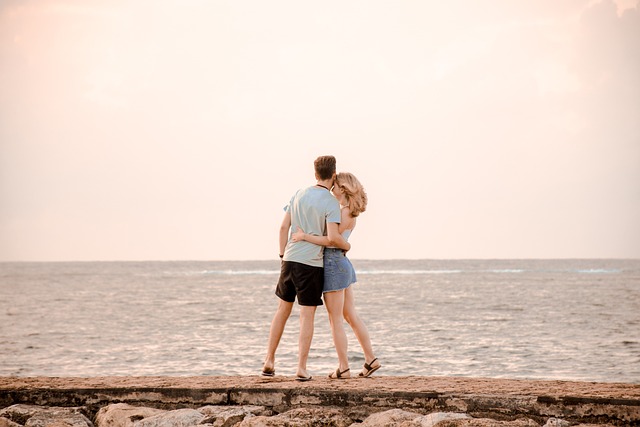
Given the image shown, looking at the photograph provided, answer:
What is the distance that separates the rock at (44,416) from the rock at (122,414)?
0.13 metres

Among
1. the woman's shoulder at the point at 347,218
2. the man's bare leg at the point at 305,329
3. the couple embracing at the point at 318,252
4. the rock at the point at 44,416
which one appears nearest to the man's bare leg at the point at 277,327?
the couple embracing at the point at 318,252

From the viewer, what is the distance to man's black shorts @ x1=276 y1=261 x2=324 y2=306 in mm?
7152

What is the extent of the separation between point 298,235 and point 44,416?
8.05 ft

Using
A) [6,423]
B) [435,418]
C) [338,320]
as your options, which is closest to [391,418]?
[435,418]

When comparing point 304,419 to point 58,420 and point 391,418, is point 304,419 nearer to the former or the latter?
point 391,418

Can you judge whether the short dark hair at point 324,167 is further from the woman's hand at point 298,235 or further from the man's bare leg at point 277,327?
the man's bare leg at point 277,327

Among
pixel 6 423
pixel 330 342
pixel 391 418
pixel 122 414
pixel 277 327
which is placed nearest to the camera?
pixel 391 418

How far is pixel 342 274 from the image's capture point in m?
7.26

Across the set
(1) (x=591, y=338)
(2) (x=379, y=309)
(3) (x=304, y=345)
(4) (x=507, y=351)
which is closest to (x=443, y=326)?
(1) (x=591, y=338)

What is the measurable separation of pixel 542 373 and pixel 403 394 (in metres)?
10.0

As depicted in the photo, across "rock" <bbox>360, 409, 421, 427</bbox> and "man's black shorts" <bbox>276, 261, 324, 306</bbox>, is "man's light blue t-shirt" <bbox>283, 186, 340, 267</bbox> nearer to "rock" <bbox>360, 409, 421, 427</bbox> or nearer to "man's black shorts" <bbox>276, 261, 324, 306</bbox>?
"man's black shorts" <bbox>276, 261, 324, 306</bbox>

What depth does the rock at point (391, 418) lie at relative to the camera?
Result: 19.3ft

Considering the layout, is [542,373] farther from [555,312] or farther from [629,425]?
[555,312]

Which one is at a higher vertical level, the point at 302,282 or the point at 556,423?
the point at 302,282
